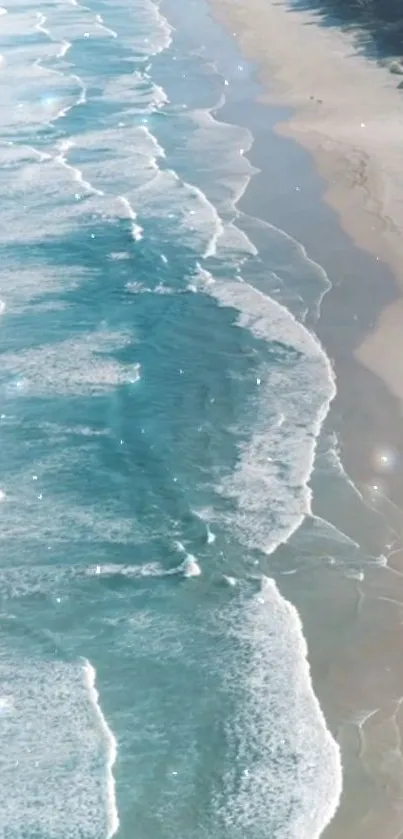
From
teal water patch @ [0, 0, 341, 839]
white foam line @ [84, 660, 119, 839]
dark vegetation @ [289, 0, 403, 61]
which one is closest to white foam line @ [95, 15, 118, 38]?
dark vegetation @ [289, 0, 403, 61]

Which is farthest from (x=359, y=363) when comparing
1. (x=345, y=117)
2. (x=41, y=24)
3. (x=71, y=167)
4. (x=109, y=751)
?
(x=41, y=24)

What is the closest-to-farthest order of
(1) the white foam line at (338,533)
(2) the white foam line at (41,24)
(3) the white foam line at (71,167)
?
(1) the white foam line at (338,533), (3) the white foam line at (71,167), (2) the white foam line at (41,24)

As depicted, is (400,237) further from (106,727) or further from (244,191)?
(106,727)

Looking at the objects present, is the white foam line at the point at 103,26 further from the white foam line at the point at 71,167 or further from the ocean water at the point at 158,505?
the ocean water at the point at 158,505

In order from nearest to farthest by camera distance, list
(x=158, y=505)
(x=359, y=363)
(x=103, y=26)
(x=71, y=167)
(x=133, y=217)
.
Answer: (x=158, y=505)
(x=359, y=363)
(x=133, y=217)
(x=71, y=167)
(x=103, y=26)

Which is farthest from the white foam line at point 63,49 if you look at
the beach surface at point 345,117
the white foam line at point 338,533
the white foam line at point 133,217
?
the white foam line at point 338,533

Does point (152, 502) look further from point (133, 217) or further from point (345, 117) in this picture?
point (345, 117)

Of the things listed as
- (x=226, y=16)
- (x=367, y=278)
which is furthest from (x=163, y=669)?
(x=226, y=16)
